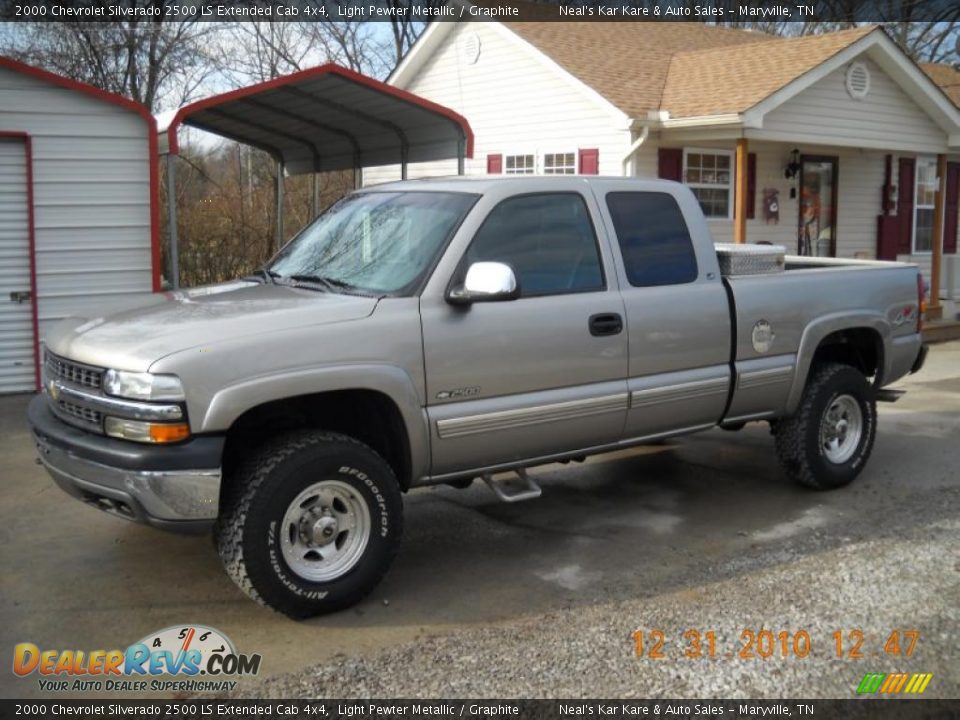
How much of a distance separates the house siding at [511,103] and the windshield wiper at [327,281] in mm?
8850

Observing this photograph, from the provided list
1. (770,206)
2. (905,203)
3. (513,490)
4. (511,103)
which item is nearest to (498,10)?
(511,103)

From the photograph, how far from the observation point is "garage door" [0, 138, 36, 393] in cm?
955

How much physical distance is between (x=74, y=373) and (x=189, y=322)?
0.59 metres

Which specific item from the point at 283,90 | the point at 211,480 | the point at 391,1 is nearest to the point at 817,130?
the point at 283,90

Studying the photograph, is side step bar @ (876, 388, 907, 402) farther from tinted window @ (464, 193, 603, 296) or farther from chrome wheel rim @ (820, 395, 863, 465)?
tinted window @ (464, 193, 603, 296)

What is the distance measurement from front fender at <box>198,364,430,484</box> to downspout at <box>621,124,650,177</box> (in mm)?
9356

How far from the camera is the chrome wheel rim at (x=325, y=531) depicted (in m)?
4.58

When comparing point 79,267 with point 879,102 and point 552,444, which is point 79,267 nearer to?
point 552,444

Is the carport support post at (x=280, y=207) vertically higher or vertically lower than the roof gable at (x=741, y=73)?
lower

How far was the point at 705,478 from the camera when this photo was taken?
732 centimetres

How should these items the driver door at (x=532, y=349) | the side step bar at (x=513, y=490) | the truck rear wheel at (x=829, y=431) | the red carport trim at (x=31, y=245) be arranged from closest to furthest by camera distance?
the driver door at (x=532, y=349)
the side step bar at (x=513, y=490)
the truck rear wheel at (x=829, y=431)
the red carport trim at (x=31, y=245)

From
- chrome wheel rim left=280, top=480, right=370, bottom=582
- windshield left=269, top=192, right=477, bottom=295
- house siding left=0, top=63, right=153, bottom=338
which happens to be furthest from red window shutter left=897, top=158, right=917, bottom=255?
chrome wheel rim left=280, top=480, right=370, bottom=582

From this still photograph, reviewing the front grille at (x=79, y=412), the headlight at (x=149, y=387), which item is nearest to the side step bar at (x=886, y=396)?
the headlight at (x=149, y=387)

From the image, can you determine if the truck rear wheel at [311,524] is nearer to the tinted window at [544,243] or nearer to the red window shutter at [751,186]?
the tinted window at [544,243]
